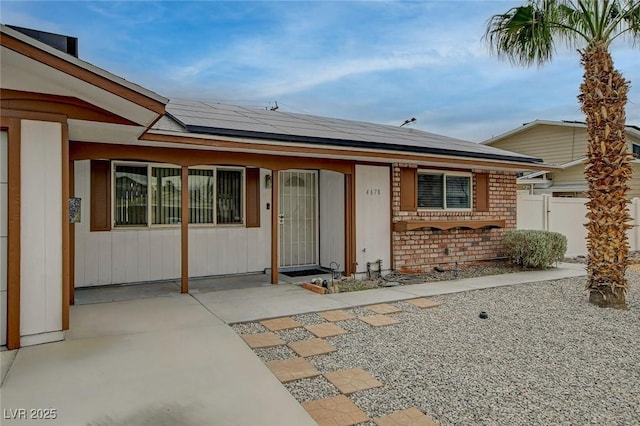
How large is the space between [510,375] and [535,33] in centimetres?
582

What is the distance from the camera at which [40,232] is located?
459 centimetres

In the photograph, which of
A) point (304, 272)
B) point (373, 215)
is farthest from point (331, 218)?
point (304, 272)

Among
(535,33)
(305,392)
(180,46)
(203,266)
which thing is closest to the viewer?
(305,392)

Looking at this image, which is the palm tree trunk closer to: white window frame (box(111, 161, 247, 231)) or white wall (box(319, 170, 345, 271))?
white wall (box(319, 170, 345, 271))

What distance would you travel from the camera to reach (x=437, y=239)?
9977mm

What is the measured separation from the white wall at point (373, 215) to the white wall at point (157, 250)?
2.05m

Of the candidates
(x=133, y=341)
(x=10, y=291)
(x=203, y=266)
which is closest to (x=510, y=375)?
(x=133, y=341)

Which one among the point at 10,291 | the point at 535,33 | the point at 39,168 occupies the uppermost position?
the point at 535,33

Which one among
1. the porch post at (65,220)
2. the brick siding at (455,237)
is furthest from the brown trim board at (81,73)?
the brick siding at (455,237)

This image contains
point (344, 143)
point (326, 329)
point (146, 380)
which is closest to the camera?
point (146, 380)

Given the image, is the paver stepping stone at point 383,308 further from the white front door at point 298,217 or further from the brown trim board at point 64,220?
the brown trim board at point 64,220

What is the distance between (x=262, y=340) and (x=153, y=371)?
132cm

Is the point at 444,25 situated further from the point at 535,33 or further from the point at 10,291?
the point at 10,291

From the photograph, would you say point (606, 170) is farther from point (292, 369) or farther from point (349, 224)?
point (292, 369)
